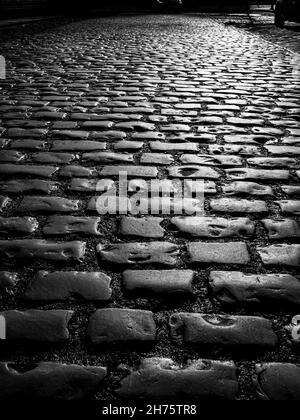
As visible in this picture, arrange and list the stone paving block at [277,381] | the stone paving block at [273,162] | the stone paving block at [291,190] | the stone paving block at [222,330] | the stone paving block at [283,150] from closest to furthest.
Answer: the stone paving block at [277,381] → the stone paving block at [222,330] → the stone paving block at [291,190] → the stone paving block at [273,162] → the stone paving block at [283,150]

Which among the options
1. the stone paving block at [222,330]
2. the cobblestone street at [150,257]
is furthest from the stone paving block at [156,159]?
the stone paving block at [222,330]

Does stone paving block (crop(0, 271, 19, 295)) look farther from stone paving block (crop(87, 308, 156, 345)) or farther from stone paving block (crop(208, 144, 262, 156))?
stone paving block (crop(208, 144, 262, 156))

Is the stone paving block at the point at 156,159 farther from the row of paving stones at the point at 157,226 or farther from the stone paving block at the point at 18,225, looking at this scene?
the stone paving block at the point at 18,225

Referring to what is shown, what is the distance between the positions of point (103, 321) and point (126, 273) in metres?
0.28

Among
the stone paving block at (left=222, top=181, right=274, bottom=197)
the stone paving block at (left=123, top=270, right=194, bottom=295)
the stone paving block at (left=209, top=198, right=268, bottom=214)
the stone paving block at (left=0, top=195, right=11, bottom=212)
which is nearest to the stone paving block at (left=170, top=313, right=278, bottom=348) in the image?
the stone paving block at (left=123, top=270, right=194, bottom=295)

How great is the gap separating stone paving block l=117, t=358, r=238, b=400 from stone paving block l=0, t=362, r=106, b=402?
10 centimetres

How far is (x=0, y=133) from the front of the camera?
3.19m

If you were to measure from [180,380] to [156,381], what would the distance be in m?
0.08

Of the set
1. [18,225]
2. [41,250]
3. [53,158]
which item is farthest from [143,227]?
[53,158]

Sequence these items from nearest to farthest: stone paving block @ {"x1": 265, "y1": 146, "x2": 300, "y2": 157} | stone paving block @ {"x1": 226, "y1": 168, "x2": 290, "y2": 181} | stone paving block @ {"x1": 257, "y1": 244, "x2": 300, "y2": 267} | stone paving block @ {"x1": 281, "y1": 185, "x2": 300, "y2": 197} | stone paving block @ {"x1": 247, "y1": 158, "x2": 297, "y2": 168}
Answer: stone paving block @ {"x1": 257, "y1": 244, "x2": 300, "y2": 267}, stone paving block @ {"x1": 281, "y1": 185, "x2": 300, "y2": 197}, stone paving block @ {"x1": 226, "y1": 168, "x2": 290, "y2": 181}, stone paving block @ {"x1": 247, "y1": 158, "x2": 297, "y2": 168}, stone paving block @ {"x1": 265, "y1": 146, "x2": 300, "y2": 157}

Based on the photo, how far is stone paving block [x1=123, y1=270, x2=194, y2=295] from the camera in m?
1.49

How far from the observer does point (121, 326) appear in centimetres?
132

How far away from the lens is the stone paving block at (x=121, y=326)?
1271mm

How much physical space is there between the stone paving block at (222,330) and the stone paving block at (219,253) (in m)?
0.34
